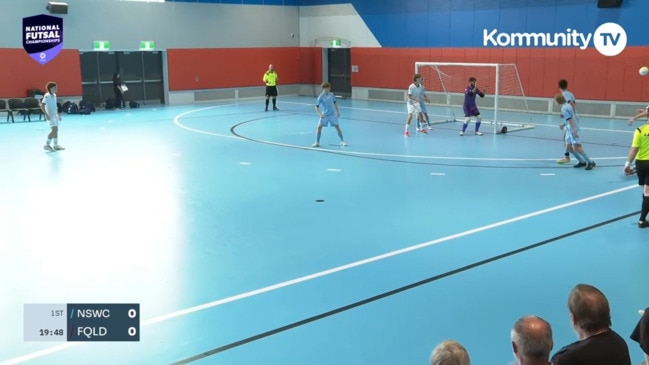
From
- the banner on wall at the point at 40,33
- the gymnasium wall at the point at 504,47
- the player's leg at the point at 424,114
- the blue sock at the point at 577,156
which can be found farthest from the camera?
the banner on wall at the point at 40,33

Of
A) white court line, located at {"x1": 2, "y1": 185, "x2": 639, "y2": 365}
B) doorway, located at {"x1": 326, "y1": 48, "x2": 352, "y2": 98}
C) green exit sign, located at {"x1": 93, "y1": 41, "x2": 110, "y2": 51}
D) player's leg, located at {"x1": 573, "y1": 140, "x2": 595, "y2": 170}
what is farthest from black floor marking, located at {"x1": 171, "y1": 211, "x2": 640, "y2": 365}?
doorway, located at {"x1": 326, "y1": 48, "x2": 352, "y2": 98}

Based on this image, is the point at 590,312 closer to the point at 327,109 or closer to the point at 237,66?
the point at 327,109

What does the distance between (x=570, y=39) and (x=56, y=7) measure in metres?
21.4

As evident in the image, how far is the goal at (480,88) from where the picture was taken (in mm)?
26775

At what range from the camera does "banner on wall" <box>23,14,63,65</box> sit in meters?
28.7

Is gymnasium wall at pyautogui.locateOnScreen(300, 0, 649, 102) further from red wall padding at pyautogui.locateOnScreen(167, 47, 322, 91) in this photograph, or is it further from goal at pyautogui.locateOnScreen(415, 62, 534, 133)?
red wall padding at pyautogui.locateOnScreen(167, 47, 322, 91)

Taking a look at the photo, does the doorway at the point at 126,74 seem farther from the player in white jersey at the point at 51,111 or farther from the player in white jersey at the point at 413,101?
the player in white jersey at the point at 413,101

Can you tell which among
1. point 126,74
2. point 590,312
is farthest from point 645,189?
point 126,74

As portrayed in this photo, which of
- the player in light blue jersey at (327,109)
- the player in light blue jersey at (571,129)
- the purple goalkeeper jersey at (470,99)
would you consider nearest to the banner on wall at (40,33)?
the player in light blue jersey at (327,109)

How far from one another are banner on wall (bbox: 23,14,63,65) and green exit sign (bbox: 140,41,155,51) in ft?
12.3

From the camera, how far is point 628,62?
24.8 m

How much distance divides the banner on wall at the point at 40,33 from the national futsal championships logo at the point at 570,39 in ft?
61.5

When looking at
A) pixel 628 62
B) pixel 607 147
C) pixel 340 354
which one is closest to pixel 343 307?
pixel 340 354

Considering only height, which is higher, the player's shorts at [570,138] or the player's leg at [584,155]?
the player's shorts at [570,138]
